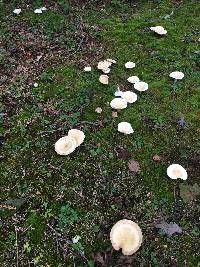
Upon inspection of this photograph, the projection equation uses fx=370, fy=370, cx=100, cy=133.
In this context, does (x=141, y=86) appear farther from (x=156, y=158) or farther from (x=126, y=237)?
(x=126, y=237)

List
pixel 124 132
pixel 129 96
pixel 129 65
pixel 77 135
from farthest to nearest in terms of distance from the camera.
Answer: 1. pixel 129 65
2. pixel 129 96
3. pixel 124 132
4. pixel 77 135

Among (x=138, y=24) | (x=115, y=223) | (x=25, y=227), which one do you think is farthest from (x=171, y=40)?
(x=25, y=227)

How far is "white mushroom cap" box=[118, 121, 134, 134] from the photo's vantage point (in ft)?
18.2

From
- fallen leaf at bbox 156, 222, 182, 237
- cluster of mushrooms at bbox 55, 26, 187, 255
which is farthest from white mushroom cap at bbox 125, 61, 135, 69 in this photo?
fallen leaf at bbox 156, 222, 182, 237

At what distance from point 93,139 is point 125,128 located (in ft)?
1.67

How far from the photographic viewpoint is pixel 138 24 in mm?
8094

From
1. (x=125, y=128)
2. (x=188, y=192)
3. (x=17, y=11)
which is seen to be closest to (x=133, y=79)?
(x=125, y=128)

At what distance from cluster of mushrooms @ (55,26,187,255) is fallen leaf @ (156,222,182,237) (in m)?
0.34

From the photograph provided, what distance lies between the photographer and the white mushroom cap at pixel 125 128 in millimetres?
5547

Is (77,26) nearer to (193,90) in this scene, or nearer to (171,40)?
(171,40)

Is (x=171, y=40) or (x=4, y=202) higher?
(x=171, y=40)

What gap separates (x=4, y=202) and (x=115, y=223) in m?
1.46

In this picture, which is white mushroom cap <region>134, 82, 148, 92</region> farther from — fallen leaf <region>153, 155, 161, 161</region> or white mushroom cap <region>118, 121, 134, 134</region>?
fallen leaf <region>153, 155, 161, 161</region>

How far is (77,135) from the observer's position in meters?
5.45
